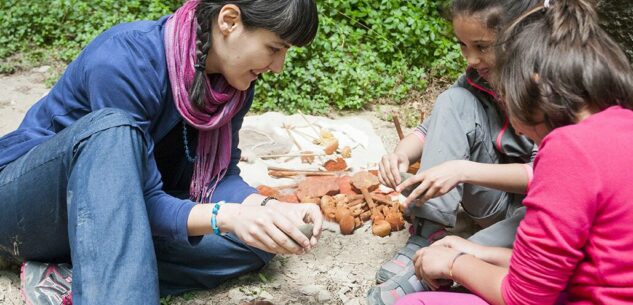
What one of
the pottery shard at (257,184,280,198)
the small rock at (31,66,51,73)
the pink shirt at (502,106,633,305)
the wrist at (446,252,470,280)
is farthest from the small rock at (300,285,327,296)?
the small rock at (31,66,51,73)

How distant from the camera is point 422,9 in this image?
188 inches

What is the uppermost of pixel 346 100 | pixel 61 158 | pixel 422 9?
pixel 61 158

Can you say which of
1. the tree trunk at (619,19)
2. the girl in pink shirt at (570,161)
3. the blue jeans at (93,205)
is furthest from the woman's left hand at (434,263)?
the tree trunk at (619,19)

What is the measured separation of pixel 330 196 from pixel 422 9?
2.28 metres

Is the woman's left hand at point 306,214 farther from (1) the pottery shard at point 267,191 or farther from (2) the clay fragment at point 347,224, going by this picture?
(1) the pottery shard at point 267,191

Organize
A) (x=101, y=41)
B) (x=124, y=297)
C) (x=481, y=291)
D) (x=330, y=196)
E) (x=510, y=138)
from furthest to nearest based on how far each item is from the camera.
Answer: (x=330, y=196) < (x=510, y=138) < (x=101, y=41) < (x=481, y=291) < (x=124, y=297)

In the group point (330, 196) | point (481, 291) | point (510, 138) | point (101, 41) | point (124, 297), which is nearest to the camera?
point (124, 297)

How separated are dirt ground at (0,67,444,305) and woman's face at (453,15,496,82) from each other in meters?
0.84

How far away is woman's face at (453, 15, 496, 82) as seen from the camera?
2.29m

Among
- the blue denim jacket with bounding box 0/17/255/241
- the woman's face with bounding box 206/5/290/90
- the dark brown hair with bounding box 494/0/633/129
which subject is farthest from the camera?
the woman's face with bounding box 206/5/290/90

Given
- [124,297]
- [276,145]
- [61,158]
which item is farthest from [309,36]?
[276,145]

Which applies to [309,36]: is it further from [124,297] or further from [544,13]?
[124,297]

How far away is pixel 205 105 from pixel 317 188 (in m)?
0.97

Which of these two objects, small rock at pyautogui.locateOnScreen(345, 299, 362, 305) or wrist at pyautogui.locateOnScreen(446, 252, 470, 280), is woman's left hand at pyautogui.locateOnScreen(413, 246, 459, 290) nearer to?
wrist at pyautogui.locateOnScreen(446, 252, 470, 280)
